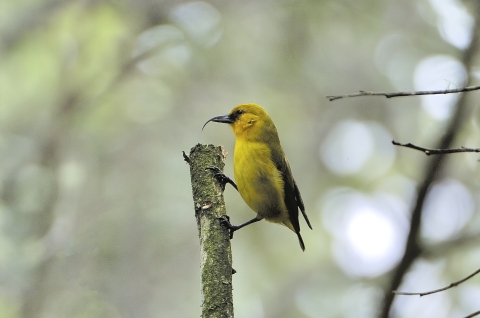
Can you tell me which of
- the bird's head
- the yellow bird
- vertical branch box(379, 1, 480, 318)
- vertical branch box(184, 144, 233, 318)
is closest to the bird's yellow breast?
the yellow bird

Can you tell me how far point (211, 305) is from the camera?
327cm

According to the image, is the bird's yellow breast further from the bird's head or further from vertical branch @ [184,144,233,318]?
vertical branch @ [184,144,233,318]

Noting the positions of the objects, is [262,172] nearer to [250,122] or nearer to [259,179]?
[259,179]

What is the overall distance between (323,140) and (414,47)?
209cm

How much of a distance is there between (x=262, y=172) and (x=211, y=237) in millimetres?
1783

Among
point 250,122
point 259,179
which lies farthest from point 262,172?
point 250,122

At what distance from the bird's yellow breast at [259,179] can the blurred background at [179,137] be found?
2.67 metres

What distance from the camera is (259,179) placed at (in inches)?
207

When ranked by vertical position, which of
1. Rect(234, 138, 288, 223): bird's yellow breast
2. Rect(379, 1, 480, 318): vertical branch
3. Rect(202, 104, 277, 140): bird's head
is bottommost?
Rect(379, 1, 480, 318): vertical branch

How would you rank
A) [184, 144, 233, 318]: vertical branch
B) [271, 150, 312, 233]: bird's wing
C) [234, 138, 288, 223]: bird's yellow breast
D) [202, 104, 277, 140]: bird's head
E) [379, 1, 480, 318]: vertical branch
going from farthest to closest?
1. [202, 104, 277, 140]: bird's head
2. [271, 150, 312, 233]: bird's wing
3. [234, 138, 288, 223]: bird's yellow breast
4. [184, 144, 233, 318]: vertical branch
5. [379, 1, 480, 318]: vertical branch

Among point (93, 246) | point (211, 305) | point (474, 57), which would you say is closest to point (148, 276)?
point (93, 246)

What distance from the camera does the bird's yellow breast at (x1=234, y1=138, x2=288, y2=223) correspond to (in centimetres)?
526

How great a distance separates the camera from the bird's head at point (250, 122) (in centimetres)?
564

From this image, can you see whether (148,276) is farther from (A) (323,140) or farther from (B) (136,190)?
(A) (323,140)
